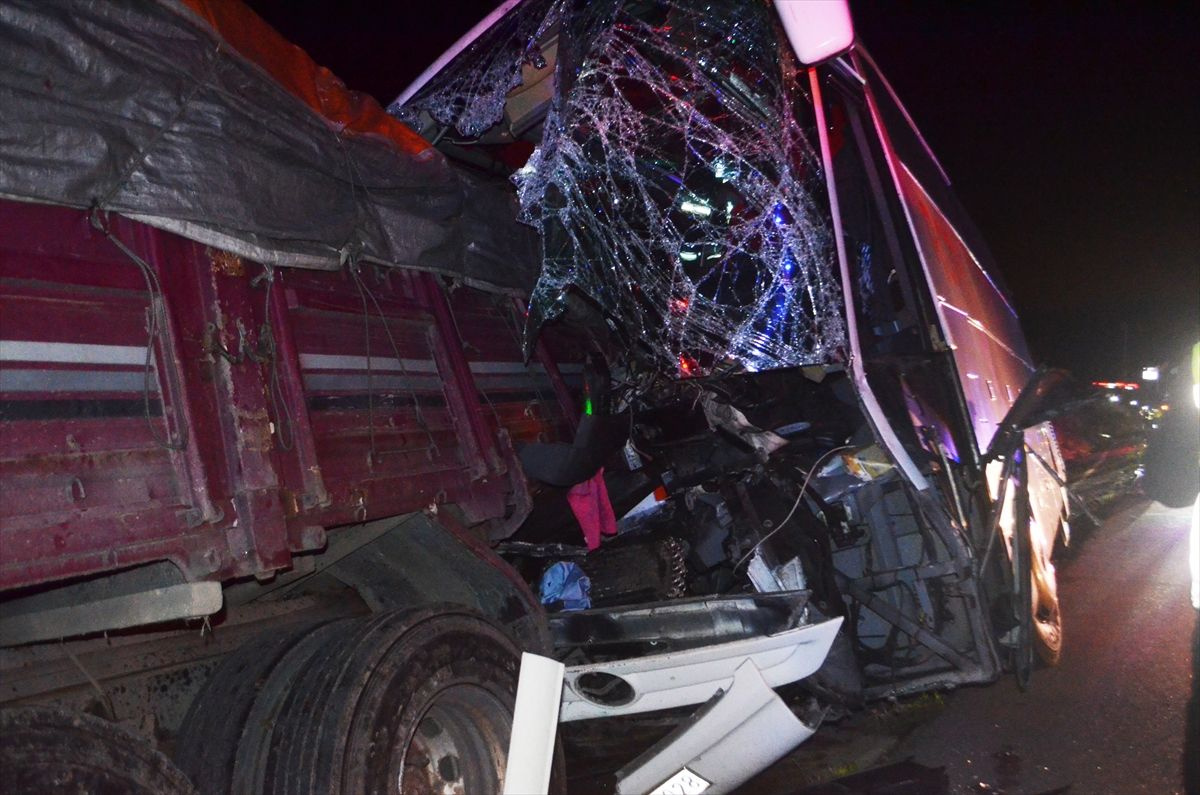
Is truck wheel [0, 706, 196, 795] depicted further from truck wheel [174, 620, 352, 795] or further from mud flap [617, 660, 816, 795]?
mud flap [617, 660, 816, 795]

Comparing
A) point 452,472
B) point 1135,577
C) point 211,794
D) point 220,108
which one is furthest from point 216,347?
point 1135,577

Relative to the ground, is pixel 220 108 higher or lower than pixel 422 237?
higher

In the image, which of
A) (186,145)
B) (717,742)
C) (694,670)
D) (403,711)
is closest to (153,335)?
(186,145)

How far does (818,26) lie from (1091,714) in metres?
3.96

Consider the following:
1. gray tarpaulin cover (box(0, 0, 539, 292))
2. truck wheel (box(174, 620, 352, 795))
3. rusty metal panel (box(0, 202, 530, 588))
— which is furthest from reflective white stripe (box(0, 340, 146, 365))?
truck wheel (box(174, 620, 352, 795))

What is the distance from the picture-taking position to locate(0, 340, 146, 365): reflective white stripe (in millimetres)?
2020

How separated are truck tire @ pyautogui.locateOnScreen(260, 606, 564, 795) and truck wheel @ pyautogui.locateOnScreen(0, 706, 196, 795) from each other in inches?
18.1

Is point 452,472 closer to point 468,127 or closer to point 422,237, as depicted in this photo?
point 422,237

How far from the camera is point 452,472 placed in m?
3.52

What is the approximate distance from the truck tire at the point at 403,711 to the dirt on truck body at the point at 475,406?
1 centimetres

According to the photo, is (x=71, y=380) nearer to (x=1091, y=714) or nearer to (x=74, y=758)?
(x=74, y=758)

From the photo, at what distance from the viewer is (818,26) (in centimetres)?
289

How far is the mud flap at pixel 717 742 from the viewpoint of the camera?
336 cm

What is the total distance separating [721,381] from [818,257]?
2.73ft
